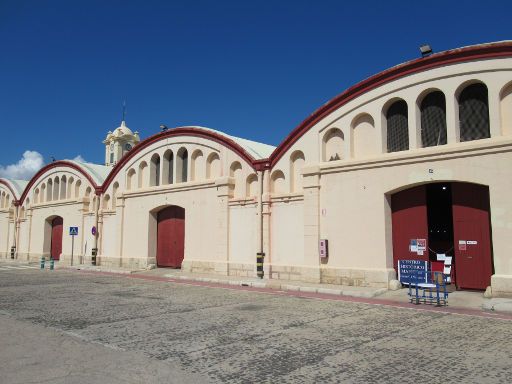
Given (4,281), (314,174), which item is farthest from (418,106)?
(4,281)

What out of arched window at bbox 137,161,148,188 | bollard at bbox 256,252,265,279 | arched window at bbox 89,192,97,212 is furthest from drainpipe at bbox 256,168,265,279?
arched window at bbox 89,192,97,212

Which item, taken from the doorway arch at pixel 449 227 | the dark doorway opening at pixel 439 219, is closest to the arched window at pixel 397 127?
the doorway arch at pixel 449 227

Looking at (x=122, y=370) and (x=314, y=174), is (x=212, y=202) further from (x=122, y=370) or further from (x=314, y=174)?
(x=122, y=370)

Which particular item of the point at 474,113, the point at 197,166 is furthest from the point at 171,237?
the point at 474,113

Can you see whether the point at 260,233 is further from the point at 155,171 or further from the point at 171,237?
the point at 155,171

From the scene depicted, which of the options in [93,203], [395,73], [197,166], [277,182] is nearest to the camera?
[395,73]

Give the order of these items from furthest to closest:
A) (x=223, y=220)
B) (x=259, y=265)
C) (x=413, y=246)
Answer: (x=223, y=220) → (x=259, y=265) → (x=413, y=246)

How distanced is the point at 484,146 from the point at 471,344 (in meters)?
7.89

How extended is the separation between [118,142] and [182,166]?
31.3 metres

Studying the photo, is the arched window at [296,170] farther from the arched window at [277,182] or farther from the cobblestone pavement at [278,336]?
the cobblestone pavement at [278,336]

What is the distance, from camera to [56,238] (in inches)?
1345

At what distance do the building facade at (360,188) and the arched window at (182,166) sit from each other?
6 cm

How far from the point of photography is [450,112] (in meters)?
14.8

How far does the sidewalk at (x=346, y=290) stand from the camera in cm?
1201
